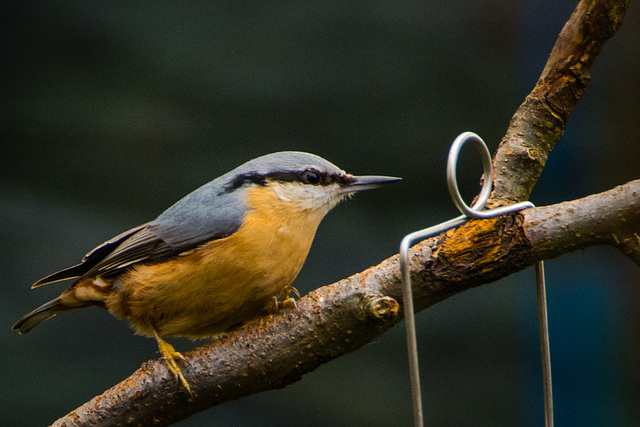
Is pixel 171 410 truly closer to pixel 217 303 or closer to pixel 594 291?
pixel 217 303

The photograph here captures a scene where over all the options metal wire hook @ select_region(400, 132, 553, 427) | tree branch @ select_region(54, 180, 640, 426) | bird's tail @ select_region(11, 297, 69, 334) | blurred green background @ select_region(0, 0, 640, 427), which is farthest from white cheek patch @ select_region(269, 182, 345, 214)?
blurred green background @ select_region(0, 0, 640, 427)

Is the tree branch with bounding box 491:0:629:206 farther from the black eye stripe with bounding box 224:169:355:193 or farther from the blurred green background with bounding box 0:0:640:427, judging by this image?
the blurred green background with bounding box 0:0:640:427

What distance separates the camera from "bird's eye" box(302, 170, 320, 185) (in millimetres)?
960

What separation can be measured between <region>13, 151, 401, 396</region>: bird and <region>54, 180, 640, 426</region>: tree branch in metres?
0.04

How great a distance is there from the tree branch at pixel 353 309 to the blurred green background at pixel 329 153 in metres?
0.81

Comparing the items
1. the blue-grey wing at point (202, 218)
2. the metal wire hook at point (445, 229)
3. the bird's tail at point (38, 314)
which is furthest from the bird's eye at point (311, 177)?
the bird's tail at point (38, 314)

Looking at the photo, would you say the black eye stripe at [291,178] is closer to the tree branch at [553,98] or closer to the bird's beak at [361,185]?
the bird's beak at [361,185]

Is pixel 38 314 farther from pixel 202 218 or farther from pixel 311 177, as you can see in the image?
pixel 311 177

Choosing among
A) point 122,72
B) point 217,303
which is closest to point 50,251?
point 122,72

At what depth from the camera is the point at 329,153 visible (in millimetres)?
1657

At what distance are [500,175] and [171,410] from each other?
567 millimetres

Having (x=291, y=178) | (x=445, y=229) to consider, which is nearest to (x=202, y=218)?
(x=291, y=178)

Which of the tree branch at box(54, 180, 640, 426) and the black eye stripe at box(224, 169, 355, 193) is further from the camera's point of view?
the black eye stripe at box(224, 169, 355, 193)

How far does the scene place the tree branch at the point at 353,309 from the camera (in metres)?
0.70
